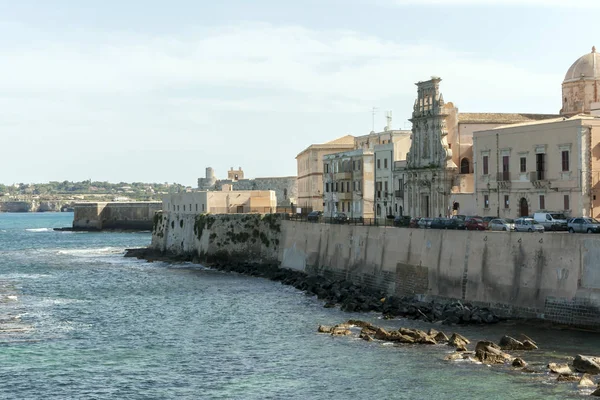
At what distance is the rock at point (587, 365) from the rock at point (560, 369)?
37 centimetres

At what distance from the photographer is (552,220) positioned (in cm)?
5344

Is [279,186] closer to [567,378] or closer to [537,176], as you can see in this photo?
[537,176]

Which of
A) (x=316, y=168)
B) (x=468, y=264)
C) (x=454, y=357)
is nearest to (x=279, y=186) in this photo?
(x=316, y=168)

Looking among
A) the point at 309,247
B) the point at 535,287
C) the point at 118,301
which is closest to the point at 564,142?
the point at 535,287

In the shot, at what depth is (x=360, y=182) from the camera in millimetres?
89062

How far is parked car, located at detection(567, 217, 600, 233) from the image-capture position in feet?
153

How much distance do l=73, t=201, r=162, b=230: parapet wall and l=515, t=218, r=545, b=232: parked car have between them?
406 ft

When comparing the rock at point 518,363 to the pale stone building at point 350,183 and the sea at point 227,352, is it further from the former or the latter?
the pale stone building at point 350,183

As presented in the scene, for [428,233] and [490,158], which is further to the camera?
[490,158]

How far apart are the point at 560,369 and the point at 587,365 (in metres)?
1.02

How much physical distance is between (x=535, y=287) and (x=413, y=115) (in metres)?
34.1

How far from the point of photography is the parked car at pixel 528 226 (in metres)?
49.8

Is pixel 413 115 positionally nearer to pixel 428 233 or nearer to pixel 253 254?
pixel 253 254

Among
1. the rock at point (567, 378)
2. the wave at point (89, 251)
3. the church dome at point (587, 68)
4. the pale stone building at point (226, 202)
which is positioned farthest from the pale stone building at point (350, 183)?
the rock at point (567, 378)
